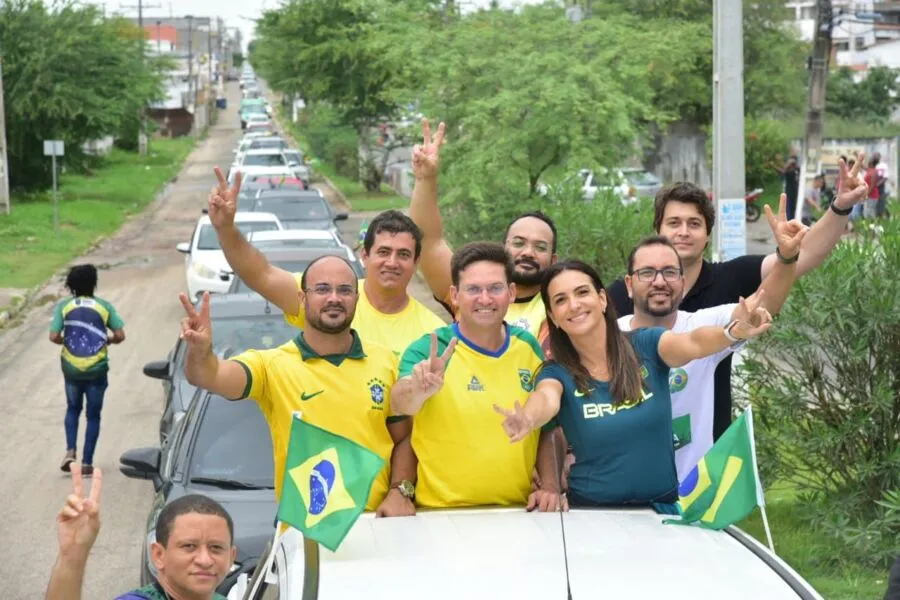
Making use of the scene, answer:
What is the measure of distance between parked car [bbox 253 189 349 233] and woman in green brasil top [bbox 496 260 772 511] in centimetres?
2153

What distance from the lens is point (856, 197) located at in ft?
19.9

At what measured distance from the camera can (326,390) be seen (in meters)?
5.27

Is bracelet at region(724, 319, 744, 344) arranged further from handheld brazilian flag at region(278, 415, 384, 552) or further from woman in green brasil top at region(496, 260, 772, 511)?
handheld brazilian flag at region(278, 415, 384, 552)

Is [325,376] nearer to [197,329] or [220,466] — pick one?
[197,329]

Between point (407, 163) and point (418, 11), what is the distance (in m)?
23.1

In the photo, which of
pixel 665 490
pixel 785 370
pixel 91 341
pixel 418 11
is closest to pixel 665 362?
pixel 665 490

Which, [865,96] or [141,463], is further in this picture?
[865,96]

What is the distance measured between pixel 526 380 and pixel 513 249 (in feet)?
4.53

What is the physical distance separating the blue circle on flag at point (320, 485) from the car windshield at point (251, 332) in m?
6.37

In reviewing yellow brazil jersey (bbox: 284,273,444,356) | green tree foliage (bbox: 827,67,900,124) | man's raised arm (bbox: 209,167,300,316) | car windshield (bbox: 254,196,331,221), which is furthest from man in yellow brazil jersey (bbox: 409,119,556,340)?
green tree foliage (bbox: 827,67,900,124)

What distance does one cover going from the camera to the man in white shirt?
5.50m

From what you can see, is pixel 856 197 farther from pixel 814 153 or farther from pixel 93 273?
pixel 814 153

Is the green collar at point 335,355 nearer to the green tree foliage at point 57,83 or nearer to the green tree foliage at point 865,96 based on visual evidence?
the green tree foliage at point 57,83

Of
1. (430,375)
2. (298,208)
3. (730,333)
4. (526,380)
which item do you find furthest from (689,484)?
(298,208)
